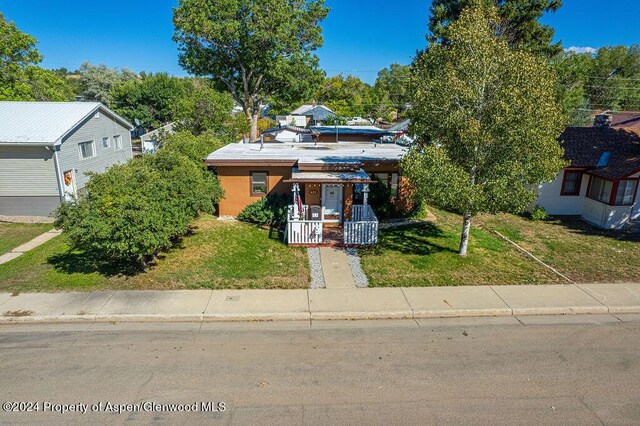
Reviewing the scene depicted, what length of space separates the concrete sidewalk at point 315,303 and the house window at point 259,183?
774 centimetres

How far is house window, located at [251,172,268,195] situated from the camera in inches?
734

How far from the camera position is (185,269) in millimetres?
13188

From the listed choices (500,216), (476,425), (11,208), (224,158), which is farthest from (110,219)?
(500,216)

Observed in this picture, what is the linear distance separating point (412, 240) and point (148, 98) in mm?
48153

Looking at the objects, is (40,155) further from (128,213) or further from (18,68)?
(18,68)

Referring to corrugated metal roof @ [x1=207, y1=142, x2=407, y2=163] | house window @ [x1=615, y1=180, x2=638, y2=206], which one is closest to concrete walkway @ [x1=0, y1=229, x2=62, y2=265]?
corrugated metal roof @ [x1=207, y1=142, x2=407, y2=163]

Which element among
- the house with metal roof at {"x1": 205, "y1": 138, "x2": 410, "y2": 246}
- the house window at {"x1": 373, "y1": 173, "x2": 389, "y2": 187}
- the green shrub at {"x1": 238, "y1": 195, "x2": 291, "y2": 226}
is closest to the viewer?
the house with metal roof at {"x1": 205, "y1": 138, "x2": 410, "y2": 246}

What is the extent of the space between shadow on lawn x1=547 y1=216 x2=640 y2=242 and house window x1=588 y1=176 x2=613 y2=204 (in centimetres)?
129

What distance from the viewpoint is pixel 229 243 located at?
611 inches

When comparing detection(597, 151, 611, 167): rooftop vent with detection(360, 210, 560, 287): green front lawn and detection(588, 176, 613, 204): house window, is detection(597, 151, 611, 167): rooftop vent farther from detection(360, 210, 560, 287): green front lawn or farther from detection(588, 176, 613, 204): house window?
detection(360, 210, 560, 287): green front lawn

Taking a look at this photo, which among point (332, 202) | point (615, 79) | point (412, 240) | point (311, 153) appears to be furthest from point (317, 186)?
point (615, 79)

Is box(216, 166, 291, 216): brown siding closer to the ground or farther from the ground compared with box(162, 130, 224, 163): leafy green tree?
closer to the ground

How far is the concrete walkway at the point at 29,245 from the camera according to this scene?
14691 millimetres

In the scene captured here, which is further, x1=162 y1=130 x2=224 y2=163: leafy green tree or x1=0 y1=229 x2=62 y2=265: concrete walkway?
x1=162 y1=130 x2=224 y2=163: leafy green tree
